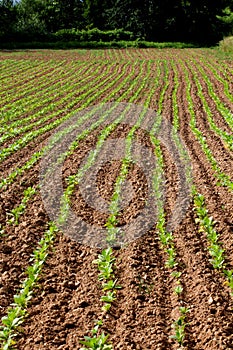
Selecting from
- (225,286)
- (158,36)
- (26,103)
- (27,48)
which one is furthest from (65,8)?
(225,286)

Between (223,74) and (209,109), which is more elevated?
(223,74)

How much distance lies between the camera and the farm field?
4.12 metres

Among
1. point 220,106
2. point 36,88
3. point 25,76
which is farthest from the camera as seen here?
point 25,76

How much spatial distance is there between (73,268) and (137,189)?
8.62ft

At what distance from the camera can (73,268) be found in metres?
5.24

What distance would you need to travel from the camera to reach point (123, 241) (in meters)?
5.82

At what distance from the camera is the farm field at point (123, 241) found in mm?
4125

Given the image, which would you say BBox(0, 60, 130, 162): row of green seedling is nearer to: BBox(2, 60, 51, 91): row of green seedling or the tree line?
BBox(2, 60, 51, 91): row of green seedling

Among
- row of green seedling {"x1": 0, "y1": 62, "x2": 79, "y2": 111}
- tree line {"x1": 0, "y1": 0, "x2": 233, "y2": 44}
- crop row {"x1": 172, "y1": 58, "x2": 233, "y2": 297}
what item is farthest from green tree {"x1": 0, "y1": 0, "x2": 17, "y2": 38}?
crop row {"x1": 172, "y1": 58, "x2": 233, "y2": 297}

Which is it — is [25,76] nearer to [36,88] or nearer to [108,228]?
[36,88]

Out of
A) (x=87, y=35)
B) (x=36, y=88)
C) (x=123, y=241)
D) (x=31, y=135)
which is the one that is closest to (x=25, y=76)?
(x=36, y=88)

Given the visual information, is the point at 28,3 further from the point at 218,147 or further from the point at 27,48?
the point at 218,147

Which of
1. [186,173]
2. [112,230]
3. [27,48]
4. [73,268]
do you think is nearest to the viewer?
[73,268]

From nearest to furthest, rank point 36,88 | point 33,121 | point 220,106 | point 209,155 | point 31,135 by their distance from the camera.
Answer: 1. point 209,155
2. point 31,135
3. point 33,121
4. point 220,106
5. point 36,88
